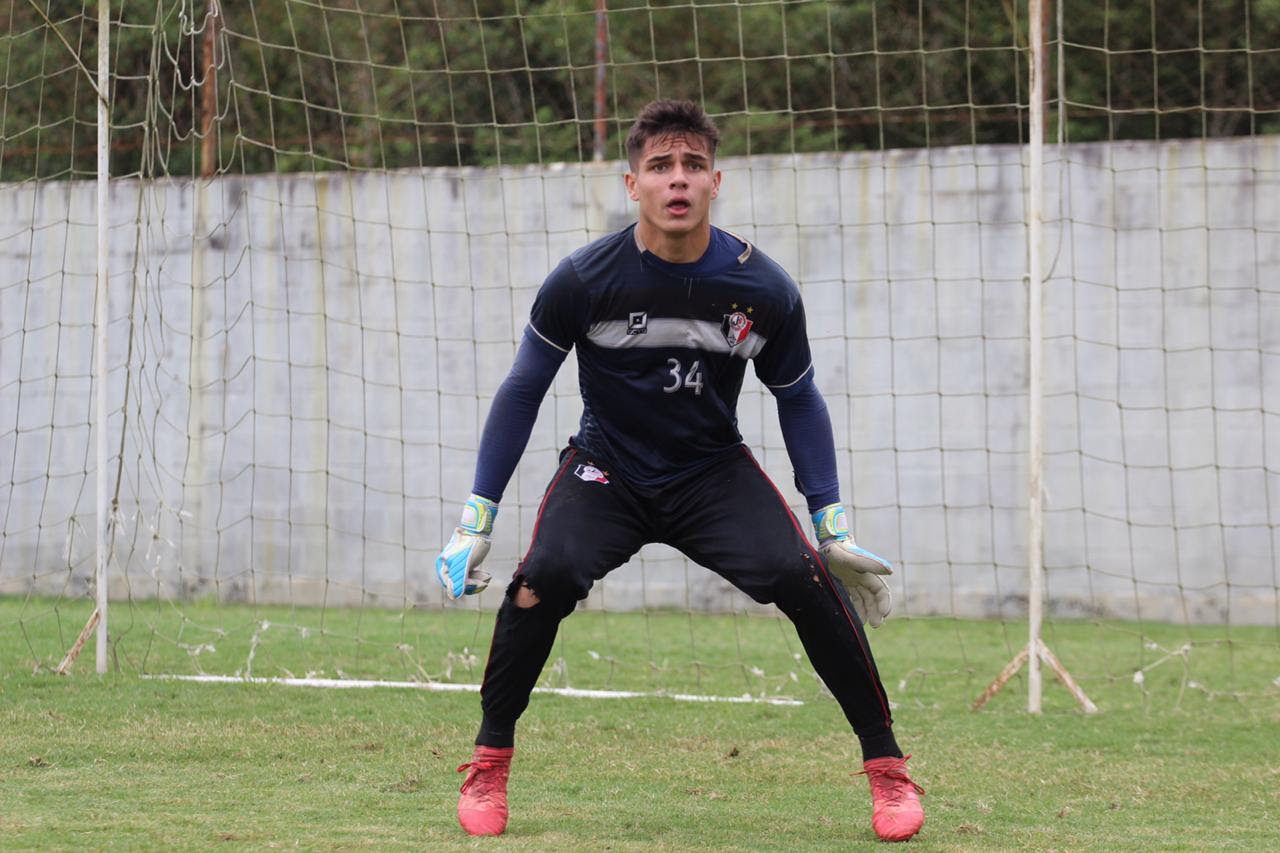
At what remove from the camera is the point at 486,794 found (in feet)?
13.6

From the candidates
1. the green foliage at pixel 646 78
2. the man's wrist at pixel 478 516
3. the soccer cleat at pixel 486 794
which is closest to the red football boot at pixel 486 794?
the soccer cleat at pixel 486 794

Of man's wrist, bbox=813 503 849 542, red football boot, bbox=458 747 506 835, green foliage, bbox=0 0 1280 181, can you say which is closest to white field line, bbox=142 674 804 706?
man's wrist, bbox=813 503 849 542

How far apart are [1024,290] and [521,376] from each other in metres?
7.55

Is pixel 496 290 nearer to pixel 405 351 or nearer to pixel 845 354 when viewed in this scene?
pixel 405 351

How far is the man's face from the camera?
13.8ft

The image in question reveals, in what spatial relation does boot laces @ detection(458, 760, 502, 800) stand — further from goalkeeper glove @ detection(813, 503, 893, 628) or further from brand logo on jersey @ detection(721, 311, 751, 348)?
brand logo on jersey @ detection(721, 311, 751, 348)

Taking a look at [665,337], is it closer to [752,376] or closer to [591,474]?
[591,474]

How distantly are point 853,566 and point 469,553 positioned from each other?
3.68ft

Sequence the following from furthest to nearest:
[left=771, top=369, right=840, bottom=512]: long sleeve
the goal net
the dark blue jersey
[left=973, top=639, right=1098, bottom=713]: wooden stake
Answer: the goal net → [left=973, top=639, right=1098, bottom=713]: wooden stake → [left=771, top=369, right=840, bottom=512]: long sleeve → the dark blue jersey

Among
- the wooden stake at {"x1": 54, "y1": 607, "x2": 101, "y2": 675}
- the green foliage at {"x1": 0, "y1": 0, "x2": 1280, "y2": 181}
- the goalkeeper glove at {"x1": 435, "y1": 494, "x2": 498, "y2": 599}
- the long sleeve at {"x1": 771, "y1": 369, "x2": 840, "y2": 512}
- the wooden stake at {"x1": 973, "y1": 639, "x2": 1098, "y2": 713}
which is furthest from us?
the green foliage at {"x1": 0, "y1": 0, "x2": 1280, "y2": 181}

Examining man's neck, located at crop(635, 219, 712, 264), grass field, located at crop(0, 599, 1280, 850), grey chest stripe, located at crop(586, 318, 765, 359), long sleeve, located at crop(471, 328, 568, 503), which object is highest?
man's neck, located at crop(635, 219, 712, 264)

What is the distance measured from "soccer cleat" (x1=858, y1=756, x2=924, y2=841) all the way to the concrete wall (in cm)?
663

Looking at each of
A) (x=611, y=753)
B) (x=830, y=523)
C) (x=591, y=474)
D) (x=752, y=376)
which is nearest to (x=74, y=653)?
(x=611, y=753)

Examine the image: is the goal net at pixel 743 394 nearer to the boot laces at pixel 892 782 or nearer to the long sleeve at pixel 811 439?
the long sleeve at pixel 811 439
